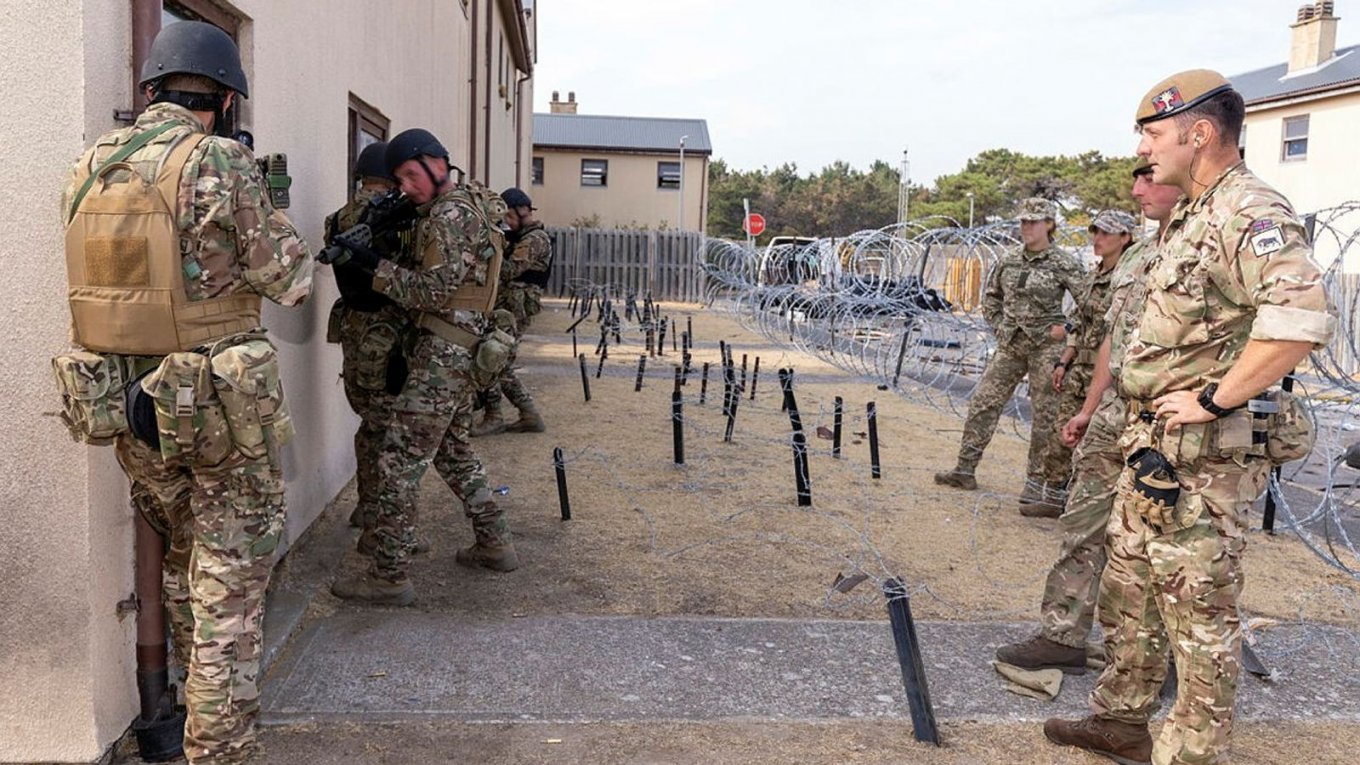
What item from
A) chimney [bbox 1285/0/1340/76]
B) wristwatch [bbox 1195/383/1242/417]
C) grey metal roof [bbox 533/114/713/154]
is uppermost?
chimney [bbox 1285/0/1340/76]

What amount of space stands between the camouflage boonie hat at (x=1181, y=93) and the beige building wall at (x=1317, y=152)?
2110cm

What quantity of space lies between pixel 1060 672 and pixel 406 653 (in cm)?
245

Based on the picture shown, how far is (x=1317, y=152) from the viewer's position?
22.1 metres

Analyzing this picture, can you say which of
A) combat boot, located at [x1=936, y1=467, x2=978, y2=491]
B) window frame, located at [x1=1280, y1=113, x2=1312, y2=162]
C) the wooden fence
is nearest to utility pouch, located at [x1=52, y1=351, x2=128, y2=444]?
combat boot, located at [x1=936, y1=467, x2=978, y2=491]

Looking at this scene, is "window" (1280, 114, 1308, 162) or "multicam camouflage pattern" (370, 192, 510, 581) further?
"window" (1280, 114, 1308, 162)

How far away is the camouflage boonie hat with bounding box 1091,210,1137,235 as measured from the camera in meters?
5.64

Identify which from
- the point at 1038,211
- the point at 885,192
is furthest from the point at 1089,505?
the point at 885,192

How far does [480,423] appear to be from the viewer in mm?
8492

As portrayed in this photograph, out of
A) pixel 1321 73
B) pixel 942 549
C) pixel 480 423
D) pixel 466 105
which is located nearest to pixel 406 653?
pixel 942 549

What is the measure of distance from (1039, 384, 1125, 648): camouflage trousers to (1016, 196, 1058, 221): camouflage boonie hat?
2.99 m

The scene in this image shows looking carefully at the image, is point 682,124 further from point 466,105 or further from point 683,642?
point 683,642

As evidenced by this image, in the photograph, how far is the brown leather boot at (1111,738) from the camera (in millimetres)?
3148

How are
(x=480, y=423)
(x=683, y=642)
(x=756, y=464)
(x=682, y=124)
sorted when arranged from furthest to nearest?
1. (x=682, y=124)
2. (x=480, y=423)
3. (x=756, y=464)
4. (x=683, y=642)

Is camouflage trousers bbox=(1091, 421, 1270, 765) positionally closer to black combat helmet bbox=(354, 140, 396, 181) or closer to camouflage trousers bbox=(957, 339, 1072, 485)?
camouflage trousers bbox=(957, 339, 1072, 485)
